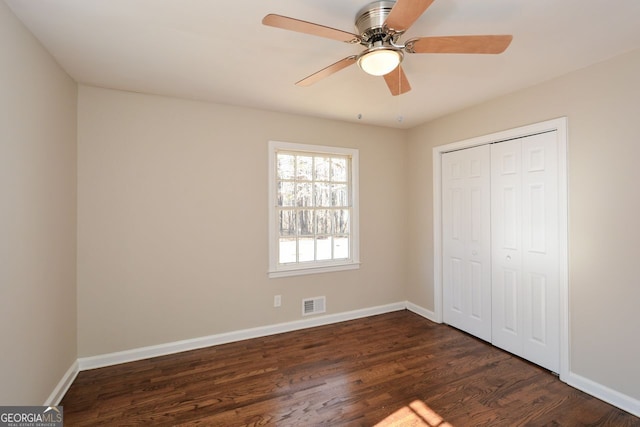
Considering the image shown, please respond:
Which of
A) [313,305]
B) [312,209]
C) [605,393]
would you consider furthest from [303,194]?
[605,393]

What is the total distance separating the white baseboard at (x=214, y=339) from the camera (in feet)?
8.80

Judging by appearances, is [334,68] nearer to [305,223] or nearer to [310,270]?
[305,223]

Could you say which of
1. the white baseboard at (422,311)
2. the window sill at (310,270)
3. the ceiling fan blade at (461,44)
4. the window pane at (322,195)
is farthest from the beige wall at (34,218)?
the white baseboard at (422,311)

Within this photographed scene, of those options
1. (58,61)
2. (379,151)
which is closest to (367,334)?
(379,151)

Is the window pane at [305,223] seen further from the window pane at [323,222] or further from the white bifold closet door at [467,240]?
the white bifold closet door at [467,240]

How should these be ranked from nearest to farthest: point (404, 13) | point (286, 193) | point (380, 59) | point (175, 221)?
point (404, 13) < point (380, 59) < point (175, 221) < point (286, 193)

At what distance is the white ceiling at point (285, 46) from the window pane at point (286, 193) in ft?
3.05

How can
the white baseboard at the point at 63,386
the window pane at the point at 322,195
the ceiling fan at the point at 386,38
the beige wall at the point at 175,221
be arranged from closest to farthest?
the ceiling fan at the point at 386,38, the white baseboard at the point at 63,386, the beige wall at the point at 175,221, the window pane at the point at 322,195

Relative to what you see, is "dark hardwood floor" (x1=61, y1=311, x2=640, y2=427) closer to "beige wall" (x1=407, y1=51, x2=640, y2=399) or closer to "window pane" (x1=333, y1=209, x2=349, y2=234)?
"beige wall" (x1=407, y1=51, x2=640, y2=399)

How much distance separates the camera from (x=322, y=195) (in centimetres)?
369

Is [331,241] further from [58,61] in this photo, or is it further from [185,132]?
[58,61]

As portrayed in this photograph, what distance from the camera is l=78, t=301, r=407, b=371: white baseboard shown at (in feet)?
8.80

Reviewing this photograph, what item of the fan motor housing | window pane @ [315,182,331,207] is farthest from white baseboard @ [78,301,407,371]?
the fan motor housing

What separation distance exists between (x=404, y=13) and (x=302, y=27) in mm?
468
